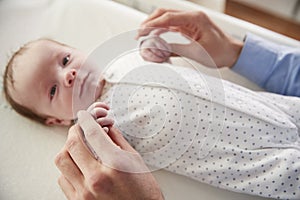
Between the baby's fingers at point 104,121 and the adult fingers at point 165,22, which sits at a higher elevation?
the adult fingers at point 165,22

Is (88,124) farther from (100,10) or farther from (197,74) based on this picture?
(100,10)

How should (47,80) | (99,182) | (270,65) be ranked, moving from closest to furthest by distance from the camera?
(99,182)
(47,80)
(270,65)

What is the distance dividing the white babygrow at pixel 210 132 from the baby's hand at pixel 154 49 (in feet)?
0.19

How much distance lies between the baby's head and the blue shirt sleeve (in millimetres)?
358

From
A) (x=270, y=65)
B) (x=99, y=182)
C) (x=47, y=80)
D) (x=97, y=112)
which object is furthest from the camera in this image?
(x=270, y=65)

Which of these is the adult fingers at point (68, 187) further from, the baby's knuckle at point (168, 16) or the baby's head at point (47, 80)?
the baby's knuckle at point (168, 16)

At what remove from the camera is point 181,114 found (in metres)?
0.79

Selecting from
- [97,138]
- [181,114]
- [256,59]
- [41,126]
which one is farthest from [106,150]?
[256,59]

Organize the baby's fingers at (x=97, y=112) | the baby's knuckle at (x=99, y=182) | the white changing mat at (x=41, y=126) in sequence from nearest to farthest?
the baby's knuckle at (x=99, y=182) → the baby's fingers at (x=97, y=112) → the white changing mat at (x=41, y=126)

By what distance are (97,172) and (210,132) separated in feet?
0.85

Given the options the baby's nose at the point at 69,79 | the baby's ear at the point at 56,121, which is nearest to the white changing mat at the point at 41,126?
the baby's ear at the point at 56,121

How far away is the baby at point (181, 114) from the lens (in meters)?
0.77

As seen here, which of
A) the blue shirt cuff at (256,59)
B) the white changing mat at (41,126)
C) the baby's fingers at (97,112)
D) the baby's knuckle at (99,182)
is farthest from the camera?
the blue shirt cuff at (256,59)

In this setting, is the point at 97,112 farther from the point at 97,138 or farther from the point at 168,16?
the point at 168,16
